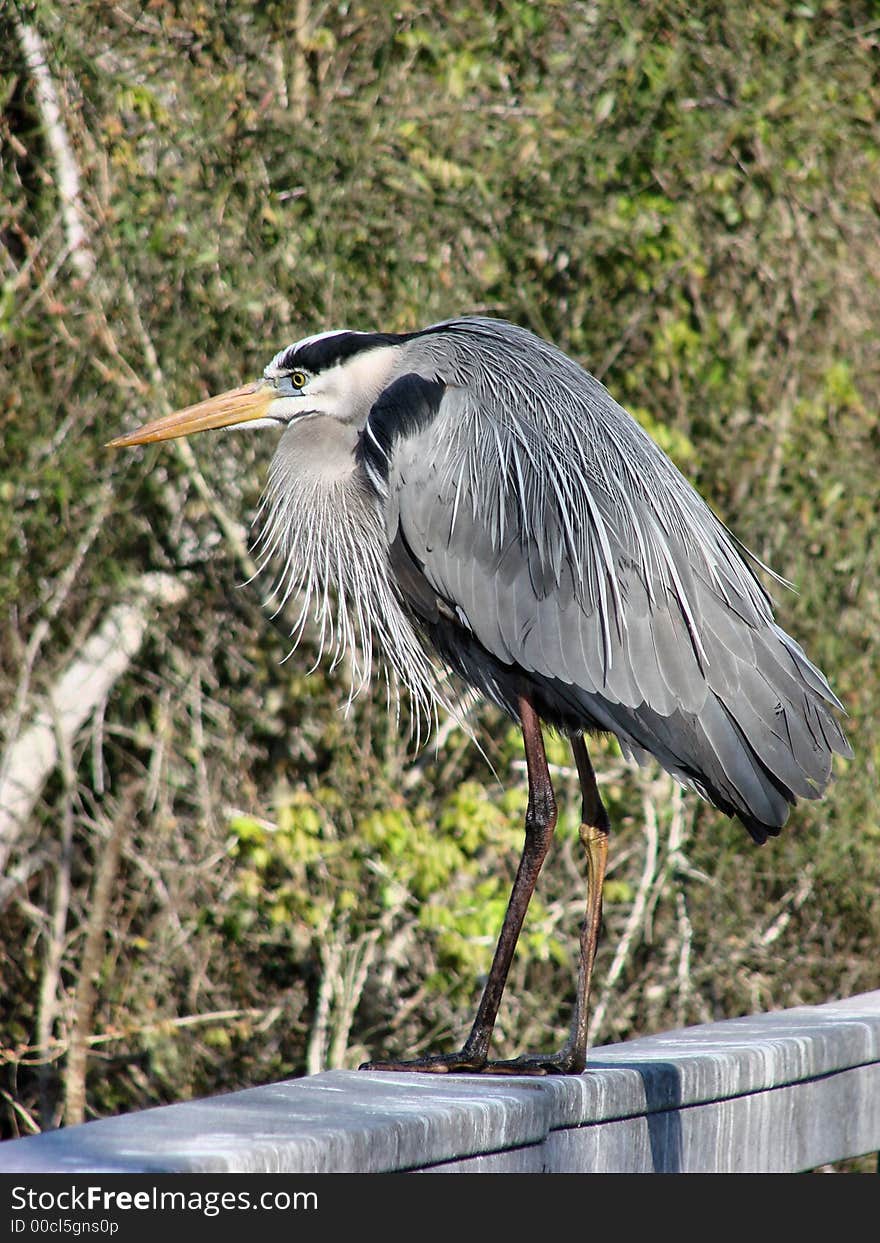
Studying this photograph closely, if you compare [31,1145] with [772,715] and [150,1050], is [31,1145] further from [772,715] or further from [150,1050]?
[150,1050]

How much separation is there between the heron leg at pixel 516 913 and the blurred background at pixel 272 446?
1.55 metres

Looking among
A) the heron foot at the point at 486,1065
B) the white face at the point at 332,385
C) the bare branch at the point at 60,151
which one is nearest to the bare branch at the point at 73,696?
the bare branch at the point at 60,151

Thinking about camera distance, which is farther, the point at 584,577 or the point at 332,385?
the point at 332,385

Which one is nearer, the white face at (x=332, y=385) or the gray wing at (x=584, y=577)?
the gray wing at (x=584, y=577)

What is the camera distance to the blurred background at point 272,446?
4.80 meters

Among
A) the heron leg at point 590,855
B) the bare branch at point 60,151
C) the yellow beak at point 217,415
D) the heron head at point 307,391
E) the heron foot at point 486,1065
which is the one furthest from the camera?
the bare branch at point 60,151

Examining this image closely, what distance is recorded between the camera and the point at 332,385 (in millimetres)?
3566

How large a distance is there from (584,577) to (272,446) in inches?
76.8

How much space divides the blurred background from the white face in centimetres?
115

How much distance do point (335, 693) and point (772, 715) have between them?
2.26m

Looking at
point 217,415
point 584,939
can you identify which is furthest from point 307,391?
point 584,939

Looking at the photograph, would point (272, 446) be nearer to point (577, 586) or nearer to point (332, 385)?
point (332, 385)

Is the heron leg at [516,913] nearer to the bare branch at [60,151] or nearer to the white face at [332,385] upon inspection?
the white face at [332,385]

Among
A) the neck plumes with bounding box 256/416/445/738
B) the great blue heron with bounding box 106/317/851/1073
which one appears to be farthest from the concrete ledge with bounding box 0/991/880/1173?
the neck plumes with bounding box 256/416/445/738
